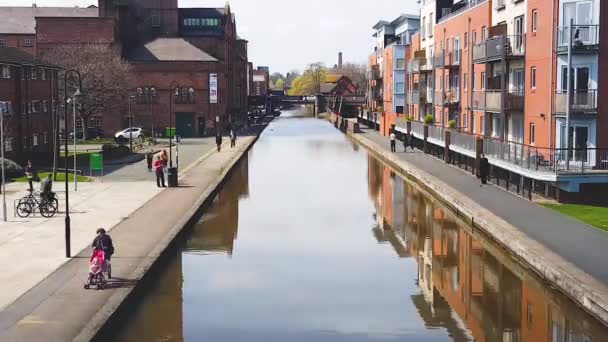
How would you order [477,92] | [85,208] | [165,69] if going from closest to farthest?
[85,208] → [477,92] → [165,69]

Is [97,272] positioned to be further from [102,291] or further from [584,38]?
[584,38]

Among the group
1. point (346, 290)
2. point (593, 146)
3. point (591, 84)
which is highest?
point (591, 84)

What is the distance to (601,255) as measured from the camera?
2042cm

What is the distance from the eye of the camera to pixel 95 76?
228 feet

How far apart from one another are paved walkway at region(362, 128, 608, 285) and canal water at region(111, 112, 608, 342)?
3.53 feet

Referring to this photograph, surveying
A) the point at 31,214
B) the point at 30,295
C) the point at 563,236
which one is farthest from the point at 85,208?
the point at 563,236

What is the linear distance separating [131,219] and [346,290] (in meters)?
10.5

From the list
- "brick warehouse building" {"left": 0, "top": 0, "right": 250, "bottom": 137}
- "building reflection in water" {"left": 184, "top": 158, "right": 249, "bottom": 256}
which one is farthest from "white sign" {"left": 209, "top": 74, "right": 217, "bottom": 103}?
"building reflection in water" {"left": 184, "top": 158, "right": 249, "bottom": 256}

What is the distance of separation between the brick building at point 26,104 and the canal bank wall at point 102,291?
17.5 metres

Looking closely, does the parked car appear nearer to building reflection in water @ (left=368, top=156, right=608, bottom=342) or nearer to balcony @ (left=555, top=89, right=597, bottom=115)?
building reflection in water @ (left=368, top=156, right=608, bottom=342)

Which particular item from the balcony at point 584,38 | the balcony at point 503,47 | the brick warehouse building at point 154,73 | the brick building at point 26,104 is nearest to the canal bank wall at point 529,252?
the balcony at point 503,47

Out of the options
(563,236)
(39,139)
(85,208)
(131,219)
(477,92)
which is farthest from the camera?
(39,139)

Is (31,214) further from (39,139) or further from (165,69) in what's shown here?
(165,69)

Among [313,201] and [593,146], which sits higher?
[593,146]
